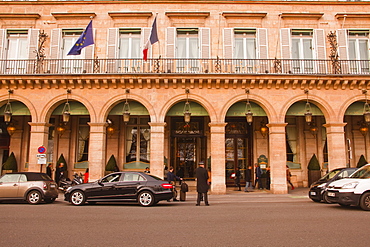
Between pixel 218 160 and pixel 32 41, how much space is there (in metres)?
12.5

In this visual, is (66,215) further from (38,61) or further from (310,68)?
(310,68)

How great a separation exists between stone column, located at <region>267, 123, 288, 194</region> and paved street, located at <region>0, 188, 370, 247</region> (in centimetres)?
734

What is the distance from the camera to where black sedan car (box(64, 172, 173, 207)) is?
1162cm

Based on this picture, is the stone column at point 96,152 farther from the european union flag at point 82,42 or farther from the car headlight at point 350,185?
the car headlight at point 350,185

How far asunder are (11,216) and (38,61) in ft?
36.9

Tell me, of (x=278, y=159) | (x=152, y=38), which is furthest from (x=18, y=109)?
(x=278, y=159)

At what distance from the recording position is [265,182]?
766 inches

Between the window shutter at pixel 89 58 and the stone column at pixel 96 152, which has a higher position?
the window shutter at pixel 89 58

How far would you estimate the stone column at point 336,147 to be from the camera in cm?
1700

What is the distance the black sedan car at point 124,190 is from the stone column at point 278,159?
7.40 meters

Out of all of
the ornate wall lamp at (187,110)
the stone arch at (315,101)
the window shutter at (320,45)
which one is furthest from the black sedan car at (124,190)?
the window shutter at (320,45)

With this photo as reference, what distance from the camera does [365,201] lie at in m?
9.89

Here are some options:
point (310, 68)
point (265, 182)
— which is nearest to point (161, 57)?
point (310, 68)

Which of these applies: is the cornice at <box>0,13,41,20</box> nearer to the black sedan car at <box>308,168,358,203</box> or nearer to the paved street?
the paved street
